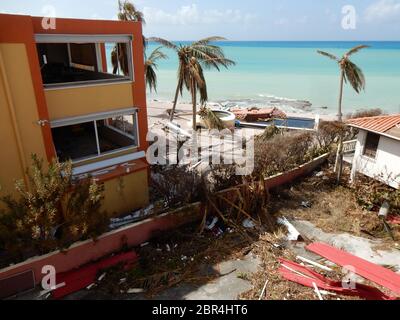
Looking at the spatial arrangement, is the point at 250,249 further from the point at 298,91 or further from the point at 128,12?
the point at 298,91

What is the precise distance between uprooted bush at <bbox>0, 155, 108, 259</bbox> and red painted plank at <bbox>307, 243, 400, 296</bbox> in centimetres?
792

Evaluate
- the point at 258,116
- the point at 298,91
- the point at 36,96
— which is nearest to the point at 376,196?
the point at 36,96

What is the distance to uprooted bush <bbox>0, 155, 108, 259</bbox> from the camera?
8609 mm

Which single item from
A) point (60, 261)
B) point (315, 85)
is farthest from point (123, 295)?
point (315, 85)

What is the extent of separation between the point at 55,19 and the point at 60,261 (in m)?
7.76

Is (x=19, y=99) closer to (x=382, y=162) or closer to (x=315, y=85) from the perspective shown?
(x=382, y=162)

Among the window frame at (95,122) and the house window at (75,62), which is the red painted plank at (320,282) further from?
the house window at (75,62)

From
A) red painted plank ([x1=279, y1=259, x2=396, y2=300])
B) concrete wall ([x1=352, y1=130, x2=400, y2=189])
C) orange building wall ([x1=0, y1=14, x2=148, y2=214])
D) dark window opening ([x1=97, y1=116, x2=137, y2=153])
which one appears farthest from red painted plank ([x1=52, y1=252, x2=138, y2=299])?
concrete wall ([x1=352, y1=130, x2=400, y2=189])

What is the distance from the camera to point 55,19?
9820 millimetres

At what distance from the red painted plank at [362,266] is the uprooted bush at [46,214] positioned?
7916mm

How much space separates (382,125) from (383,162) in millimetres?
1816

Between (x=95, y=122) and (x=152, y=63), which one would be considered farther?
(x=152, y=63)

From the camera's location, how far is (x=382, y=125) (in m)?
14.9

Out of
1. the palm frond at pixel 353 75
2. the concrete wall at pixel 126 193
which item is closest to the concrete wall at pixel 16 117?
the concrete wall at pixel 126 193
